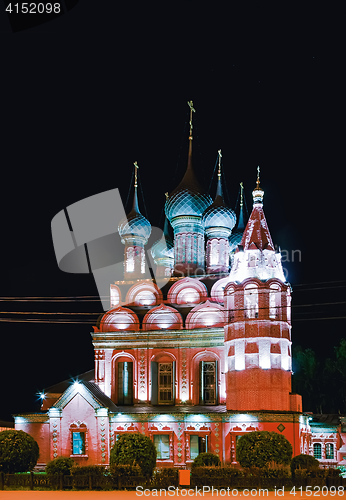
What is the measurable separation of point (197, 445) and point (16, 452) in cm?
824

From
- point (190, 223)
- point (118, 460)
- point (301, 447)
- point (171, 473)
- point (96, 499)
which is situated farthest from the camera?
point (190, 223)

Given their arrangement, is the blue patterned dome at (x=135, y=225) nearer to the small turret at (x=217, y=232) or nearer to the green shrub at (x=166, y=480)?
the small turret at (x=217, y=232)

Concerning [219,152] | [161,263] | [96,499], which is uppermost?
[219,152]

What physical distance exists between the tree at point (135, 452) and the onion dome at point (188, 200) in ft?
47.2

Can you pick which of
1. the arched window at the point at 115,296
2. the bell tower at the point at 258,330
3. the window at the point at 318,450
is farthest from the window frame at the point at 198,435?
the arched window at the point at 115,296

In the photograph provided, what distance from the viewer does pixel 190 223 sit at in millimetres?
37969

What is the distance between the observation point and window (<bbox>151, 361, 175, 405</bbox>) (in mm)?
33688

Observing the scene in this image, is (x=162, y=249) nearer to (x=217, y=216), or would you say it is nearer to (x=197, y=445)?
(x=217, y=216)

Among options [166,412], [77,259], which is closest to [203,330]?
[166,412]

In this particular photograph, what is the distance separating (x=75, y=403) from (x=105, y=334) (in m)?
4.16

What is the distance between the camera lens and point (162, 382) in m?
34.0

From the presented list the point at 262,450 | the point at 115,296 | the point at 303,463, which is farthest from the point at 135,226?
the point at 303,463

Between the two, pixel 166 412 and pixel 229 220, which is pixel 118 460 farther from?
pixel 229 220

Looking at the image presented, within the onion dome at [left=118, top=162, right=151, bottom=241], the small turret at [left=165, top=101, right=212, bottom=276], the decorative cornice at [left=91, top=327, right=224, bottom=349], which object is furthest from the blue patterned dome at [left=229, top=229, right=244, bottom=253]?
the decorative cornice at [left=91, top=327, right=224, bottom=349]
